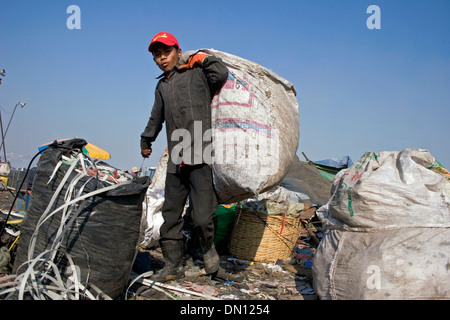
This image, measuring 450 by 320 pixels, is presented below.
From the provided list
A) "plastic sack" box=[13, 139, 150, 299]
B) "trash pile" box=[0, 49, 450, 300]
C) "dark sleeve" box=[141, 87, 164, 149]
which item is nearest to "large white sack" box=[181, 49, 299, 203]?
"trash pile" box=[0, 49, 450, 300]

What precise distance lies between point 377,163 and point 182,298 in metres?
1.65

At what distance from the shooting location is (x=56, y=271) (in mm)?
1740

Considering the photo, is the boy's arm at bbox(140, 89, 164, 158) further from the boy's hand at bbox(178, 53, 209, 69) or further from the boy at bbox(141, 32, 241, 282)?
the boy's hand at bbox(178, 53, 209, 69)

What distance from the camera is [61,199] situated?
6.12ft

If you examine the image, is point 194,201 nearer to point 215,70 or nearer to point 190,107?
point 190,107

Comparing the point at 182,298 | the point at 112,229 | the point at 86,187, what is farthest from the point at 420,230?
the point at 86,187

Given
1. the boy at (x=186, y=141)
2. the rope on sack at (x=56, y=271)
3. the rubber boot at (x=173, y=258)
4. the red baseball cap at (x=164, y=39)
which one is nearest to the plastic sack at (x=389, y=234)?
the boy at (x=186, y=141)

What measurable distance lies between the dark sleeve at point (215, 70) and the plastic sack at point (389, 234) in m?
1.15

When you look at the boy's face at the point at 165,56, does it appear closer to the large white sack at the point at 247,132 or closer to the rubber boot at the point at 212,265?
the large white sack at the point at 247,132

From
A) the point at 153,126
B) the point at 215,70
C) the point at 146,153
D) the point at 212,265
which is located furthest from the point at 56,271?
the point at 215,70

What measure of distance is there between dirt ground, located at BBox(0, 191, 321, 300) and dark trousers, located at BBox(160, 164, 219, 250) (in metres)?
0.31
